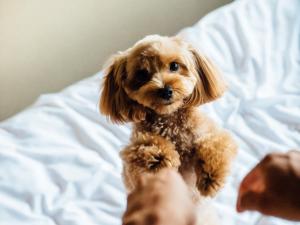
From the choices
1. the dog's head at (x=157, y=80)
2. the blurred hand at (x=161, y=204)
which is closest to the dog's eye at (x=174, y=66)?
the dog's head at (x=157, y=80)

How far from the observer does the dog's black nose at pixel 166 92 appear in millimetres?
698

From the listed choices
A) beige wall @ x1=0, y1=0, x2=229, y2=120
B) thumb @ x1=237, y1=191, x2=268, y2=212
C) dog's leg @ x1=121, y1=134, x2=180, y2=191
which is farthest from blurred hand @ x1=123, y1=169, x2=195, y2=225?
beige wall @ x1=0, y1=0, x2=229, y2=120

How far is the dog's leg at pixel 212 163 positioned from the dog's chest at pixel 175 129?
2 centimetres

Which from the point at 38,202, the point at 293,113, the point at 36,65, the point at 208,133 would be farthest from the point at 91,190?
the point at 36,65

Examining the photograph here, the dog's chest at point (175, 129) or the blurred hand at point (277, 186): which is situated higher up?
the blurred hand at point (277, 186)

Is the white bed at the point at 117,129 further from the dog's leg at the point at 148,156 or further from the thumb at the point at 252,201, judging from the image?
the thumb at the point at 252,201

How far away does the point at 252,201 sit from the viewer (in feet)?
1.02

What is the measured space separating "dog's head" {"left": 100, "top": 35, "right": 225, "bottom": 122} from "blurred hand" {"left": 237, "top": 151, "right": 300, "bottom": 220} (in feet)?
1.32

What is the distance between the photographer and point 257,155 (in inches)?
44.8

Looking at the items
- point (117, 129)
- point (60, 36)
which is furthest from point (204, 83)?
point (60, 36)

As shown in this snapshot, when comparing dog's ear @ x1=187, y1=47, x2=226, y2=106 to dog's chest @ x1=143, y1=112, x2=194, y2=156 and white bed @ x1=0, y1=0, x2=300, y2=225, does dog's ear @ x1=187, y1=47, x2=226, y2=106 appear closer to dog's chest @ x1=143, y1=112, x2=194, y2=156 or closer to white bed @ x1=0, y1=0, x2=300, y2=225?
dog's chest @ x1=143, y1=112, x2=194, y2=156

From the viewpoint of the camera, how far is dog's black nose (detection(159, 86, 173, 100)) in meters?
0.70

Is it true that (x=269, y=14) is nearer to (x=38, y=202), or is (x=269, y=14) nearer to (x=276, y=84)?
(x=276, y=84)

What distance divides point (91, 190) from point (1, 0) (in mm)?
739
